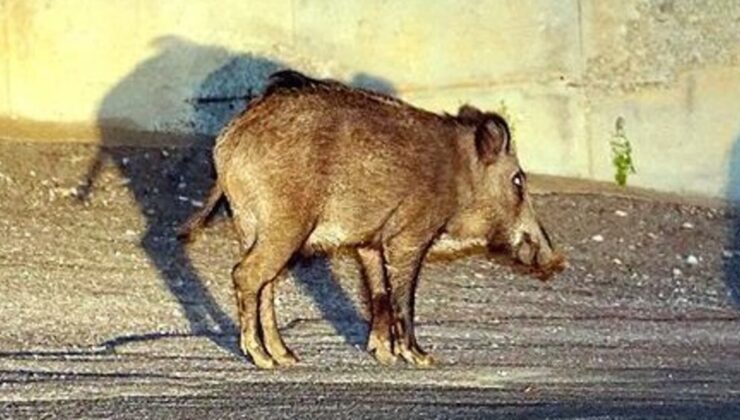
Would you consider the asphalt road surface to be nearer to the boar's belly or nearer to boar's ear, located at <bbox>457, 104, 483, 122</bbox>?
the boar's belly

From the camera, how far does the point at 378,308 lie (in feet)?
42.9

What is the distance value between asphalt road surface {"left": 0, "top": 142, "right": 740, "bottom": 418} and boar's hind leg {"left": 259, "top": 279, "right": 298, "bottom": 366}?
0.12 m

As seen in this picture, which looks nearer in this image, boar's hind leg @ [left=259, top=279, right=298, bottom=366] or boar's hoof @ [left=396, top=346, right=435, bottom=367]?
boar's hind leg @ [left=259, top=279, right=298, bottom=366]

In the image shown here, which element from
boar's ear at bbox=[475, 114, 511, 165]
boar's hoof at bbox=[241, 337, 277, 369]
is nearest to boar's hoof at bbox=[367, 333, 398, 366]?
boar's hoof at bbox=[241, 337, 277, 369]

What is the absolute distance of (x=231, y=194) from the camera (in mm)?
12578

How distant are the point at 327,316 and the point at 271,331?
79.6 inches

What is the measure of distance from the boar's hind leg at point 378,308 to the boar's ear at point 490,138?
921 mm

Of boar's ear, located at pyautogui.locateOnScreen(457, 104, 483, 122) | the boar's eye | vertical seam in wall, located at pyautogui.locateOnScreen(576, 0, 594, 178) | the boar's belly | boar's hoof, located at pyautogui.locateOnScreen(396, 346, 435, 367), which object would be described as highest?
boar's ear, located at pyautogui.locateOnScreen(457, 104, 483, 122)

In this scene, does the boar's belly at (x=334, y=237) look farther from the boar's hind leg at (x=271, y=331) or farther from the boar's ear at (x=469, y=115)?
the boar's ear at (x=469, y=115)

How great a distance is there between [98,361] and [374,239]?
5.35 feet

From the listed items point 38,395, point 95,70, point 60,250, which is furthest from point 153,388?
point 95,70

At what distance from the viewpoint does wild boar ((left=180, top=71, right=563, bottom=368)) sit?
40.5 ft

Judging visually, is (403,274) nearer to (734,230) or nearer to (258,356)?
(258,356)

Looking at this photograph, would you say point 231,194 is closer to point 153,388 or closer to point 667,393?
point 153,388
